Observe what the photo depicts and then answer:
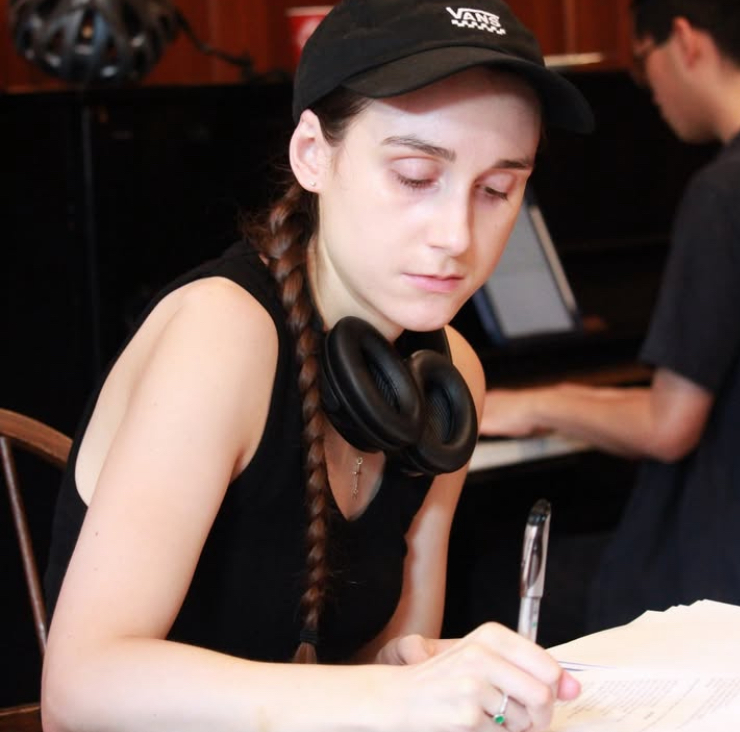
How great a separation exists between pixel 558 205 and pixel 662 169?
0.34 meters

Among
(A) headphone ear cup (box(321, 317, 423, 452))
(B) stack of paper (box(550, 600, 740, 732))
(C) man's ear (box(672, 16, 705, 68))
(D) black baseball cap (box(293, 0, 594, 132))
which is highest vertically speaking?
(D) black baseball cap (box(293, 0, 594, 132))

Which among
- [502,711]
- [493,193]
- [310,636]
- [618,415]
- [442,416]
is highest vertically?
[493,193]

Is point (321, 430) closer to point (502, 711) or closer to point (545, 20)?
point (502, 711)

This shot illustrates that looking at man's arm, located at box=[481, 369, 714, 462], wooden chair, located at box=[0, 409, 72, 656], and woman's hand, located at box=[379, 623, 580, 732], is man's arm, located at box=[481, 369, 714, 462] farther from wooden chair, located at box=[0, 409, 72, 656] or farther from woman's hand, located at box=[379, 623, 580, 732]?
woman's hand, located at box=[379, 623, 580, 732]

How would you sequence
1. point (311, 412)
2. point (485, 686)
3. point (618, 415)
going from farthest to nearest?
1. point (618, 415)
2. point (311, 412)
3. point (485, 686)

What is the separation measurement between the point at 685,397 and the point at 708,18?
29.7 inches

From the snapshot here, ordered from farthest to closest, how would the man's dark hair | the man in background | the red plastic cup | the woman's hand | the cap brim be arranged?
the red plastic cup → the man's dark hair → the man in background → the cap brim → the woman's hand

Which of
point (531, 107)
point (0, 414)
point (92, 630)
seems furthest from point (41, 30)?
point (92, 630)

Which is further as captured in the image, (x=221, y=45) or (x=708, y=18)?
(x=221, y=45)

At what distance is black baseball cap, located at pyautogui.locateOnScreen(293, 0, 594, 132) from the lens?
1.22m

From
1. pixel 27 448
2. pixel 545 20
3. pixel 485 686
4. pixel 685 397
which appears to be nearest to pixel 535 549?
pixel 485 686

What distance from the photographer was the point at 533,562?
1.09 metres

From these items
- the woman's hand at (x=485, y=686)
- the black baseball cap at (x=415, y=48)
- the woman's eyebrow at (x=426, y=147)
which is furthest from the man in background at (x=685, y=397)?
the woman's hand at (x=485, y=686)

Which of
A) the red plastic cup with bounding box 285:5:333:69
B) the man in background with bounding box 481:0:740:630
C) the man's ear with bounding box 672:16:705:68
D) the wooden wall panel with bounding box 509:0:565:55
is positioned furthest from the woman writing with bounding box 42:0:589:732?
the wooden wall panel with bounding box 509:0:565:55
